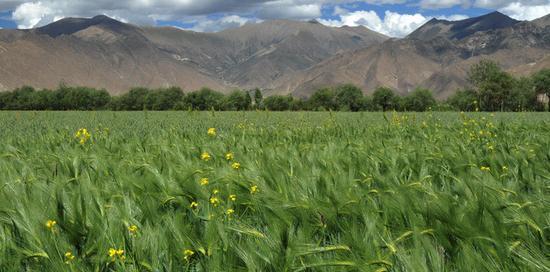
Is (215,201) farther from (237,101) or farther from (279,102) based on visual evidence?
(279,102)

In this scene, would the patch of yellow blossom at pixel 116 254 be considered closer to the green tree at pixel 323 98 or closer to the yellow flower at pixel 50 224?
the yellow flower at pixel 50 224

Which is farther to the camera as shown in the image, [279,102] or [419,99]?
[279,102]

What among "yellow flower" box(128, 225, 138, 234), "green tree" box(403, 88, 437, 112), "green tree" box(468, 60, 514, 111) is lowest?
"green tree" box(403, 88, 437, 112)

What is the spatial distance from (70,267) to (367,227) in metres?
1.29

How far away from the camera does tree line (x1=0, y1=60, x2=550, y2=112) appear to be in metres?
101

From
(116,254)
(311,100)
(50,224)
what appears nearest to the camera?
(116,254)

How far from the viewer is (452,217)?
2164 millimetres

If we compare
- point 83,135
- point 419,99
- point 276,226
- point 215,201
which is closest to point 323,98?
point 419,99

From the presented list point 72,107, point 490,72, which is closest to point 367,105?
point 490,72

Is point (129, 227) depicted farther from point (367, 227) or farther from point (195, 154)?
point (195, 154)

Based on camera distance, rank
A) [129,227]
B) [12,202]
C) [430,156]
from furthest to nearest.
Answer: [430,156]
[12,202]
[129,227]

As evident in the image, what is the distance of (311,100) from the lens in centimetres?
13312

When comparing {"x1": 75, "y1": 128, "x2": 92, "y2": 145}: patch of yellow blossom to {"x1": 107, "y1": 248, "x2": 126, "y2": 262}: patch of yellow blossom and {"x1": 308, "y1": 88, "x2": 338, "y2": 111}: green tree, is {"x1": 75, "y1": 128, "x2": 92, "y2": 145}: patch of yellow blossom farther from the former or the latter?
{"x1": 308, "y1": 88, "x2": 338, "y2": 111}: green tree

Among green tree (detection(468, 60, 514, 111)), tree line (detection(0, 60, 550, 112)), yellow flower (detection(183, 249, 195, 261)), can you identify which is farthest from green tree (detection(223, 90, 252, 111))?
yellow flower (detection(183, 249, 195, 261))
